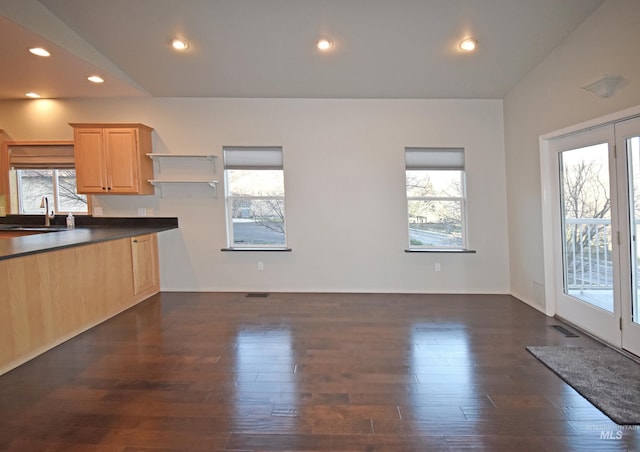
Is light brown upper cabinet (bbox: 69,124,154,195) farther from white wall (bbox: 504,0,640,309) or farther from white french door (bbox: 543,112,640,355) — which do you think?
white french door (bbox: 543,112,640,355)

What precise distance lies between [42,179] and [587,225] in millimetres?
6748

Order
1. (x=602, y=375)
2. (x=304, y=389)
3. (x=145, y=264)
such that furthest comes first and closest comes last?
(x=145, y=264)
(x=602, y=375)
(x=304, y=389)

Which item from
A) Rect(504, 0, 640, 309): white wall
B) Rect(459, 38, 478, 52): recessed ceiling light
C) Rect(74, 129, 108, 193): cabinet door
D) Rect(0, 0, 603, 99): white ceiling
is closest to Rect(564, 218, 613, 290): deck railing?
Rect(504, 0, 640, 309): white wall

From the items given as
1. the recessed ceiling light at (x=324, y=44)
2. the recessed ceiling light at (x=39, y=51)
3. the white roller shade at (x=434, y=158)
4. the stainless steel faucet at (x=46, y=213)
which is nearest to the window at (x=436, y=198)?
the white roller shade at (x=434, y=158)

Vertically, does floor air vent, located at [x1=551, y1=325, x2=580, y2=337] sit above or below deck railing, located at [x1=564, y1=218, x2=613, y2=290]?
below

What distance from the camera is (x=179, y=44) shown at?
11.4ft

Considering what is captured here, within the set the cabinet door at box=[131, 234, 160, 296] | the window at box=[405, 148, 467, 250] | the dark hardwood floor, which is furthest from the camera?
the window at box=[405, 148, 467, 250]

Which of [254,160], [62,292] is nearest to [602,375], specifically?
[254,160]

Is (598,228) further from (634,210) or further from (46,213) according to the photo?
(46,213)

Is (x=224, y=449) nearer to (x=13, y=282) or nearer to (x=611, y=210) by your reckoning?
(x=13, y=282)

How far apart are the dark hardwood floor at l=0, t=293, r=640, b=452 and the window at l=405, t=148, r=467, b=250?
1.34m

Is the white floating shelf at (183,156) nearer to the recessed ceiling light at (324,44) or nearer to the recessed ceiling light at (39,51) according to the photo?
the recessed ceiling light at (39,51)

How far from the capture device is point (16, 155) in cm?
468

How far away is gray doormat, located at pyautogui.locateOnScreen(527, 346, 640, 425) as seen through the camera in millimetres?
1979
